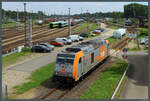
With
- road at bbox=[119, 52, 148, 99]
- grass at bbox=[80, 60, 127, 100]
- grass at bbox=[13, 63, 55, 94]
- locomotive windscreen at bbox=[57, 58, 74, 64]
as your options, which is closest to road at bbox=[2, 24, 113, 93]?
grass at bbox=[13, 63, 55, 94]

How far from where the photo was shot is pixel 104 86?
19.6 meters

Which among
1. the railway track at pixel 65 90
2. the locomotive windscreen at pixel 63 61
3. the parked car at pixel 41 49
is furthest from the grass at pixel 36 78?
the parked car at pixel 41 49

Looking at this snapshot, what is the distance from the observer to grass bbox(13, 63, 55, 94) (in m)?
19.4

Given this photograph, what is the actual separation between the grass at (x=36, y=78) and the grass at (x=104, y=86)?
542 cm

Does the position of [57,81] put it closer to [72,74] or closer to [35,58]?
[72,74]

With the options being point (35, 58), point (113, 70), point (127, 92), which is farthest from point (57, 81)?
point (35, 58)

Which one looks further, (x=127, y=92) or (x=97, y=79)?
(x=97, y=79)

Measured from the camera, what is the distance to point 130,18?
96.0 metres

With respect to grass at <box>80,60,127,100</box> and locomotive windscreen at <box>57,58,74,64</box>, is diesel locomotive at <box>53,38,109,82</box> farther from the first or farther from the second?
grass at <box>80,60,127,100</box>

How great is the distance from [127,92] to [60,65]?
6499mm

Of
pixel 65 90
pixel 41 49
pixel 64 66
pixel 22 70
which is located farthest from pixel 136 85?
pixel 41 49

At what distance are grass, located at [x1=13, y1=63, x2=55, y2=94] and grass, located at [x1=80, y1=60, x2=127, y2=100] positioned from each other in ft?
17.8

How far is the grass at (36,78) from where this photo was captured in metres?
19.4

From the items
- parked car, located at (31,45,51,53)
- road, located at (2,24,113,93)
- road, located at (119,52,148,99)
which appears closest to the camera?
road, located at (119,52,148,99)
